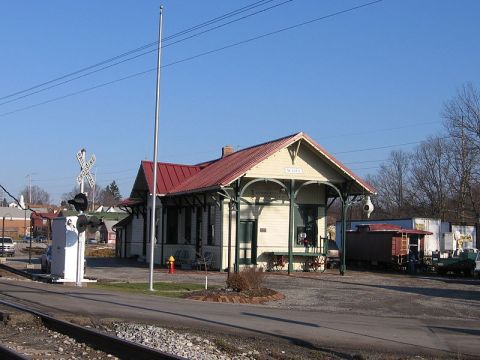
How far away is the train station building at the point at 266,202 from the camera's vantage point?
3253cm

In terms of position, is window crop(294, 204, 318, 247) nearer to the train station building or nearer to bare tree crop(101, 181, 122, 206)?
the train station building

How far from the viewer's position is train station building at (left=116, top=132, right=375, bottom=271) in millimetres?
32531

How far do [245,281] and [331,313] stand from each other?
4.51 meters

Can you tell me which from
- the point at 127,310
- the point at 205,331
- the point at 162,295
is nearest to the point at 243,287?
the point at 162,295

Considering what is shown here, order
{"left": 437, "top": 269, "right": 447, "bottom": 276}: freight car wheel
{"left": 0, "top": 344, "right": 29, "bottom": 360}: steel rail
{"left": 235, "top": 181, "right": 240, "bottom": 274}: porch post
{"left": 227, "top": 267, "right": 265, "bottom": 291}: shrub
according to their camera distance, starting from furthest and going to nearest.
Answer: {"left": 437, "top": 269, "right": 447, "bottom": 276}: freight car wheel, {"left": 235, "top": 181, "right": 240, "bottom": 274}: porch post, {"left": 227, "top": 267, "right": 265, "bottom": 291}: shrub, {"left": 0, "top": 344, "right": 29, "bottom": 360}: steel rail

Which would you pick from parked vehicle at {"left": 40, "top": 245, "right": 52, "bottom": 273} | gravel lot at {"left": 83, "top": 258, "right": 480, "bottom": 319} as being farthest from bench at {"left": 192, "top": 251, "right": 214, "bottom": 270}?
parked vehicle at {"left": 40, "top": 245, "right": 52, "bottom": 273}

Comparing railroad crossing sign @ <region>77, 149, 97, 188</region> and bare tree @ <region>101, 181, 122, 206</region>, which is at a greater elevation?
bare tree @ <region>101, 181, 122, 206</region>

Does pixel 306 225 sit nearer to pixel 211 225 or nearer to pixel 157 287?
pixel 211 225

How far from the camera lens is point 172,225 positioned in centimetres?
3931

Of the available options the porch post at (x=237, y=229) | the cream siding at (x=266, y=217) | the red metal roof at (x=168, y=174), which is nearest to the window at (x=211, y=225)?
the cream siding at (x=266, y=217)

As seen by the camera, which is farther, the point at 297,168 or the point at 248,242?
the point at 248,242

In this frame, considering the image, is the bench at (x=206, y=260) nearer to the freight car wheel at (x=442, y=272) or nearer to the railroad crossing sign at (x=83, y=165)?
the railroad crossing sign at (x=83, y=165)

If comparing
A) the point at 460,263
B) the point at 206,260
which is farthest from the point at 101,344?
the point at 460,263

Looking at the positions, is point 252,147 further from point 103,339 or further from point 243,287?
point 103,339
